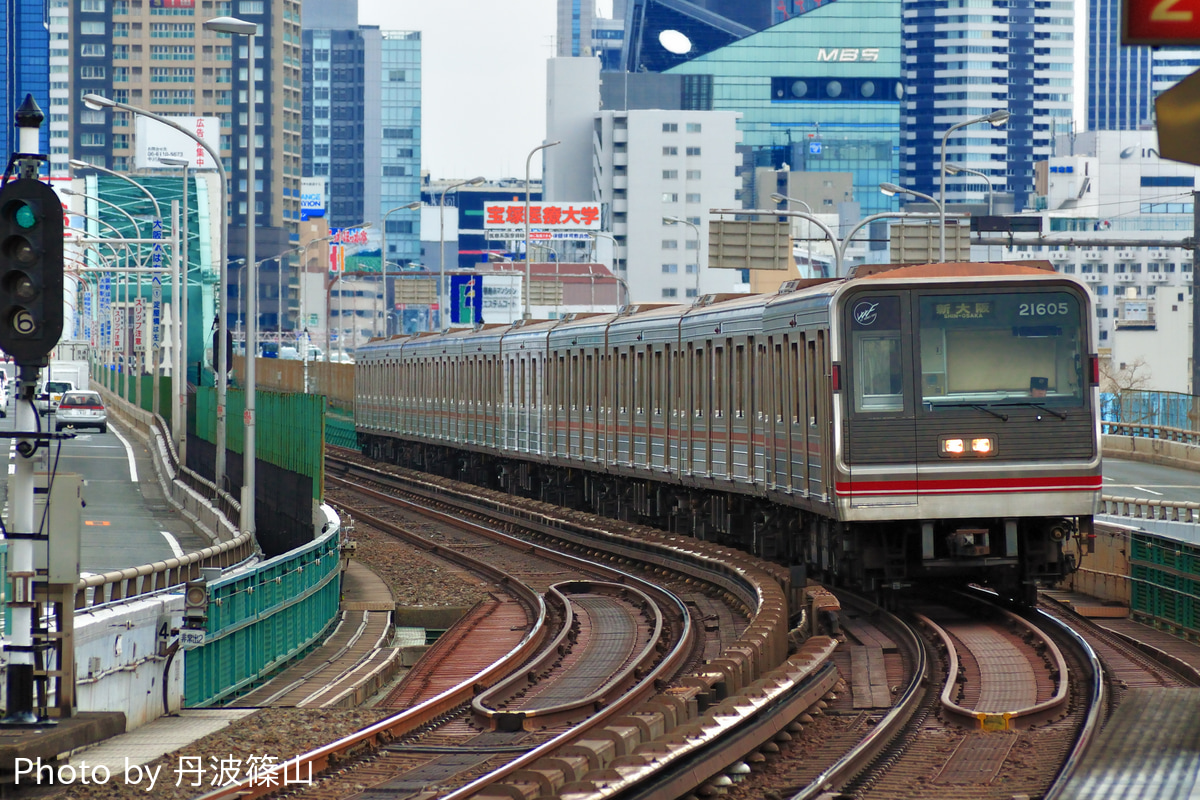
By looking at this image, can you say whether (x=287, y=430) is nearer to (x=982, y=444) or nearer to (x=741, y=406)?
(x=741, y=406)

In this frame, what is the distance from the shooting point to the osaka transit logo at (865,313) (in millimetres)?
16297

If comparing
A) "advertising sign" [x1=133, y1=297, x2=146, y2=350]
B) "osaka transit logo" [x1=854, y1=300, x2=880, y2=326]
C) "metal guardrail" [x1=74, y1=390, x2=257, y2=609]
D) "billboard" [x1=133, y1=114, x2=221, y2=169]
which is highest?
"billboard" [x1=133, y1=114, x2=221, y2=169]

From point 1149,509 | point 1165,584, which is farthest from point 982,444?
point 1149,509

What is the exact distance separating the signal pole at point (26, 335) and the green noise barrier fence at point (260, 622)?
272 centimetres

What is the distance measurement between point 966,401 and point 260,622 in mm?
6349

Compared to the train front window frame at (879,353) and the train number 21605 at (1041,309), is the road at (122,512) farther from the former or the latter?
the train number 21605 at (1041,309)

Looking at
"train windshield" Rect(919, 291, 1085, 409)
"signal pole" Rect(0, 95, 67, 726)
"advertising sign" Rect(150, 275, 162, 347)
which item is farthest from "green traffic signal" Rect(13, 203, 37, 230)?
"advertising sign" Rect(150, 275, 162, 347)

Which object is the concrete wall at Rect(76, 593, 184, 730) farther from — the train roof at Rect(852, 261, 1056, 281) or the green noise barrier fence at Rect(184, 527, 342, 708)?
the train roof at Rect(852, 261, 1056, 281)

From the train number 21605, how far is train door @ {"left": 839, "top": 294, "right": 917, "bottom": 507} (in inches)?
39.2

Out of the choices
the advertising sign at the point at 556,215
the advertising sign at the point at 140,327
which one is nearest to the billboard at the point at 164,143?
the advertising sign at the point at 556,215

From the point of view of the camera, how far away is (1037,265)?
1672cm

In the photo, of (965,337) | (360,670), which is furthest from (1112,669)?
(360,670)

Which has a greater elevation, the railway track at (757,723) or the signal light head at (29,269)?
the signal light head at (29,269)

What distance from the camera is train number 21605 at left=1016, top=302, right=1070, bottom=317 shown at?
16125 millimetres
